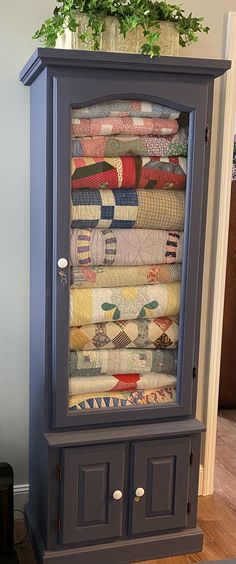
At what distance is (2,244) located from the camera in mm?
2498

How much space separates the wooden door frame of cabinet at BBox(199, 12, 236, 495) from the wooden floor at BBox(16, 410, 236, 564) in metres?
0.10

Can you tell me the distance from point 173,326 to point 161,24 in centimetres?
107

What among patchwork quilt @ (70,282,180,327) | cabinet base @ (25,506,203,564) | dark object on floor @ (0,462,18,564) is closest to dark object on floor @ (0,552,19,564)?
dark object on floor @ (0,462,18,564)

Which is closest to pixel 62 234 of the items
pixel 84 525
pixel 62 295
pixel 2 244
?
pixel 62 295

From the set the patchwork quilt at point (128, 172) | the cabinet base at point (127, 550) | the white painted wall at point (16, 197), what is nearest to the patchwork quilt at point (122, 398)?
the white painted wall at point (16, 197)

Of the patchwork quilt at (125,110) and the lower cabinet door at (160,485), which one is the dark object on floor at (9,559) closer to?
the lower cabinet door at (160,485)

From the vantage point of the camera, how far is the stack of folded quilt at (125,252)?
86.8 inches

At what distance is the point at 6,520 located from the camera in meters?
2.24

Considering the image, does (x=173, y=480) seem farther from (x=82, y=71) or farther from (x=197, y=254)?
(x=82, y=71)

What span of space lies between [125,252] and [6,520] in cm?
103

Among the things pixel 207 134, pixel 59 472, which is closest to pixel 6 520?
pixel 59 472

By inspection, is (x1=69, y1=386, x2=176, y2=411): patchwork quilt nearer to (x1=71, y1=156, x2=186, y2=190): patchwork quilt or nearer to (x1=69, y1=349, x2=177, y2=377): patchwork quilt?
(x1=69, y1=349, x2=177, y2=377): patchwork quilt

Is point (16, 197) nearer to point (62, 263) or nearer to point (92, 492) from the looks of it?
point (62, 263)

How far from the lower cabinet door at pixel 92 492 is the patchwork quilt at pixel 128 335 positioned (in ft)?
1.21
